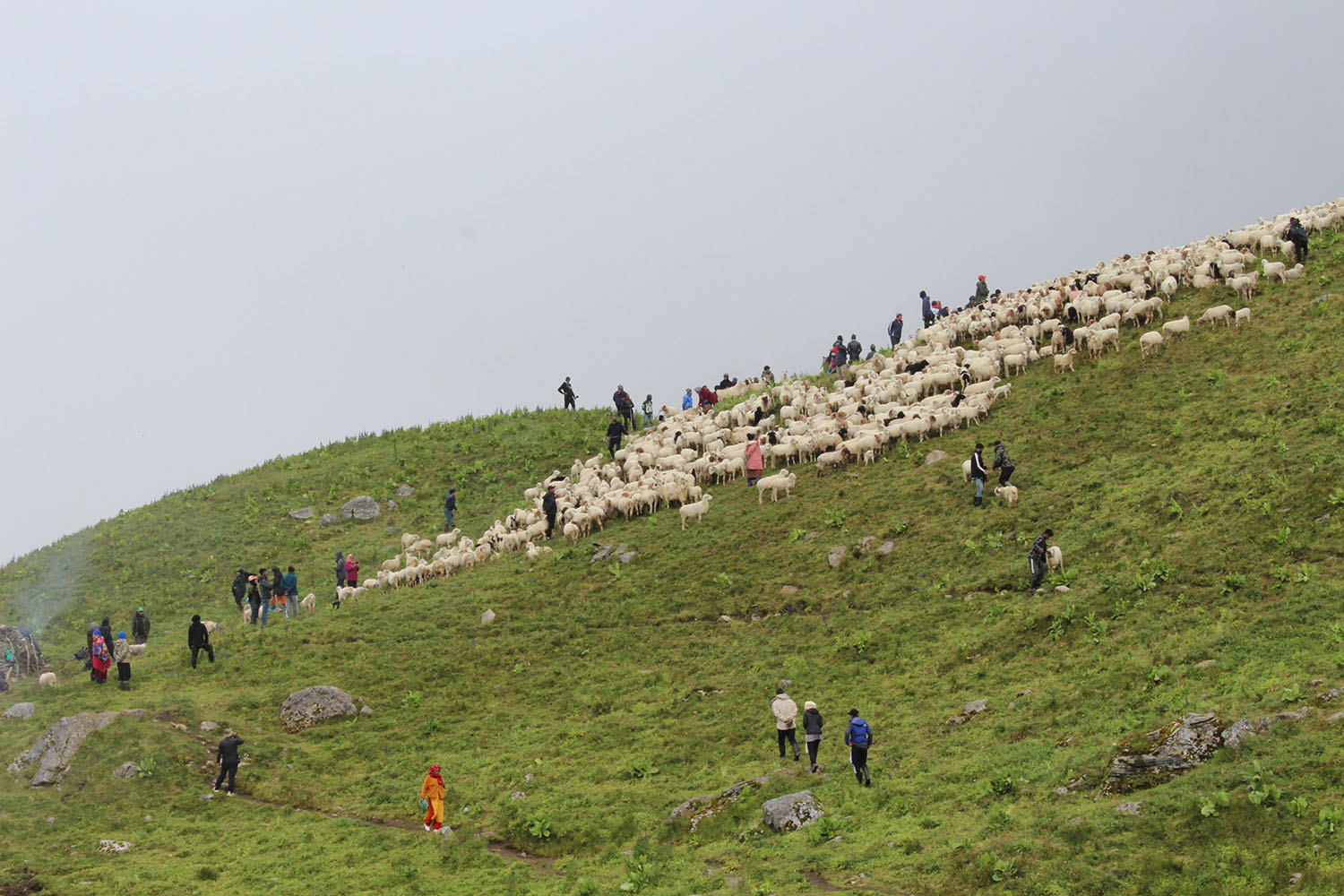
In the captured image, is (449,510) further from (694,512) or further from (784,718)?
(784,718)

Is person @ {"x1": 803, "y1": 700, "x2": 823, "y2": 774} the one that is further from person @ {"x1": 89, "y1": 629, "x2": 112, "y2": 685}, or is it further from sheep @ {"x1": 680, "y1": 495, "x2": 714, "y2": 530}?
person @ {"x1": 89, "y1": 629, "x2": 112, "y2": 685}

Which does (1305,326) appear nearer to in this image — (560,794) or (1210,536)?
(1210,536)

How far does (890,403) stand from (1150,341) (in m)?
9.64

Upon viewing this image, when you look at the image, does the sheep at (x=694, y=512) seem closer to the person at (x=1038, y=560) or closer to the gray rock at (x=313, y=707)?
the gray rock at (x=313, y=707)

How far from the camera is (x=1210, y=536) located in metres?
24.9

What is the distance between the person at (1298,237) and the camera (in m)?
40.2

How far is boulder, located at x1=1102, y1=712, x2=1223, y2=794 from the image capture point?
1666 centimetres

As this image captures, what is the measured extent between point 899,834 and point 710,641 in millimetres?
12703

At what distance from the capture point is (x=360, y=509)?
51531 mm

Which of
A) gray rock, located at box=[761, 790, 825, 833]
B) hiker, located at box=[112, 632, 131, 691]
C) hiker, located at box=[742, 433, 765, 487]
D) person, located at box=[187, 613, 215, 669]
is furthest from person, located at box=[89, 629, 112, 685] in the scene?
hiker, located at box=[742, 433, 765, 487]

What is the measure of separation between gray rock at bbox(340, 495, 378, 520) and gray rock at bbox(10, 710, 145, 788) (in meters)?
24.1

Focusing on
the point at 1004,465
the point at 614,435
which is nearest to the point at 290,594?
the point at 614,435

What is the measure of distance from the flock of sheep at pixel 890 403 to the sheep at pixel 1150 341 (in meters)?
0.05

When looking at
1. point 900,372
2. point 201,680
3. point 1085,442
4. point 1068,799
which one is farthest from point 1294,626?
point 201,680
